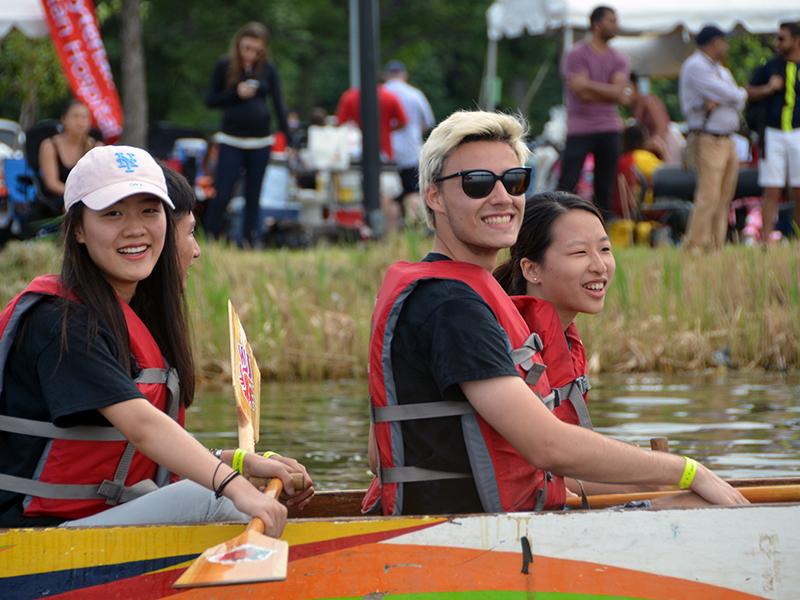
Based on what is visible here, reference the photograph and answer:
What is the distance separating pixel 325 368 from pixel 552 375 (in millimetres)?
4345

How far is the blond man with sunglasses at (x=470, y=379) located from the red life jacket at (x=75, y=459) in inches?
25.5

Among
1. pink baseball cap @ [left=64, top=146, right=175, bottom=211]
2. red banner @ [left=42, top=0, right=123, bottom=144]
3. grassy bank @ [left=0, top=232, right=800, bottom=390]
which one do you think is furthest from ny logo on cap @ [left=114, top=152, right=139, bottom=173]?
red banner @ [left=42, top=0, right=123, bottom=144]

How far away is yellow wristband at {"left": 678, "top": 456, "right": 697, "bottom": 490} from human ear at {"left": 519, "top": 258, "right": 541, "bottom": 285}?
2.47 feet

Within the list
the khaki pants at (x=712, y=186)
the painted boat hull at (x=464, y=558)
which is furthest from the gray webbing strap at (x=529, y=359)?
the khaki pants at (x=712, y=186)

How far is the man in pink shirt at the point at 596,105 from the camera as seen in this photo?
849 centimetres

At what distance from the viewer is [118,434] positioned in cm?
269

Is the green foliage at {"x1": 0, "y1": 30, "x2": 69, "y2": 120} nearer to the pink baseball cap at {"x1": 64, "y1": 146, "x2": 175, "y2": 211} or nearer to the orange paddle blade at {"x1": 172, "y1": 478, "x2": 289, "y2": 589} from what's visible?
the pink baseball cap at {"x1": 64, "y1": 146, "x2": 175, "y2": 211}

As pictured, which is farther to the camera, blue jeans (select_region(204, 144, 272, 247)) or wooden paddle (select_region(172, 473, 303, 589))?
blue jeans (select_region(204, 144, 272, 247))

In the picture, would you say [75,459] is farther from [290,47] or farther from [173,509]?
[290,47]

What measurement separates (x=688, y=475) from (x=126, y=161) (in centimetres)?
164

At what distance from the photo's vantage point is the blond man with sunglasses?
8.00 ft

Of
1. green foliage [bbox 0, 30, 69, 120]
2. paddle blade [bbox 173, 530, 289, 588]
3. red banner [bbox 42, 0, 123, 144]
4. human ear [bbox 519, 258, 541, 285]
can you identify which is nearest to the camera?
paddle blade [bbox 173, 530, 289, 588]

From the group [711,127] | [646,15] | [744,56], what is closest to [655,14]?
[646,15]

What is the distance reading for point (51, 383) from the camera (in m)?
2.55
